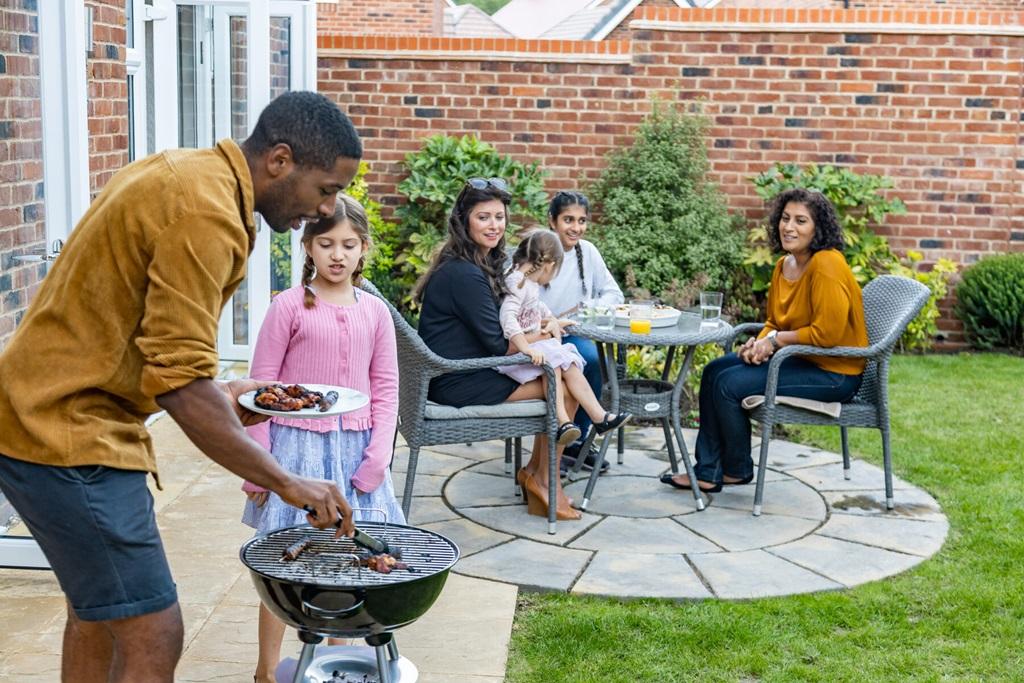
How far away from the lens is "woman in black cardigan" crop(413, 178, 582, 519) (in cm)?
507

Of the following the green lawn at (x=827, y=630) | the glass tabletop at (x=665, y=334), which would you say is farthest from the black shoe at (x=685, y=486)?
the green lawn at (x=827, y=630)

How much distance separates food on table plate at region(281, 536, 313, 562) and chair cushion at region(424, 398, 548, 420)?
2.09m

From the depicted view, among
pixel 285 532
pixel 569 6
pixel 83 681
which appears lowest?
pixel 83 681

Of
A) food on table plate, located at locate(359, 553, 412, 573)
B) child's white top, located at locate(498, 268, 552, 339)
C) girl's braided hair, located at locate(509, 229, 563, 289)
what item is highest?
girl's braided hair, located at locate(509, 229, 563, 289)

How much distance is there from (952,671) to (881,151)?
6252 millimetres

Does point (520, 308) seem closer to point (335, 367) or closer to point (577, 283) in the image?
point (577, 283)

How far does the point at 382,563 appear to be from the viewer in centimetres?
278

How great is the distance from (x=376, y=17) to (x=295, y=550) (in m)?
17.8

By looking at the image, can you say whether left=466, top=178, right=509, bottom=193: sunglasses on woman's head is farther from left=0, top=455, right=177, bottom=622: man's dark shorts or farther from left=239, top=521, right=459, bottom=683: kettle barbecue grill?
left=0, top=455, right=177, bottom=622: man's dark shorts

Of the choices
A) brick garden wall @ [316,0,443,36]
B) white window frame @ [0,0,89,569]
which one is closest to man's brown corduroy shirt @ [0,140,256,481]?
white window frame @ [0,0,89,569]

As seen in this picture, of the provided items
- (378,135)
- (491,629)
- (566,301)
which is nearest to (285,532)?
(491,629)

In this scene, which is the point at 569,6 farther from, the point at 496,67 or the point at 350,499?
the point at 350,499

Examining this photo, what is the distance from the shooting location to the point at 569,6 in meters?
35.8

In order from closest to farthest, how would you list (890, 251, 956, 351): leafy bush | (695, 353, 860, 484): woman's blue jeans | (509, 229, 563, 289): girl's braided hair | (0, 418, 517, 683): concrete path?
(0, 418, 517, 683): concrete path → (509, 229, 563, 289): girl's braided hair → (695, 353, 860, 484): woman's blue jeans → (890, 251, 956, 351): leafy bush
